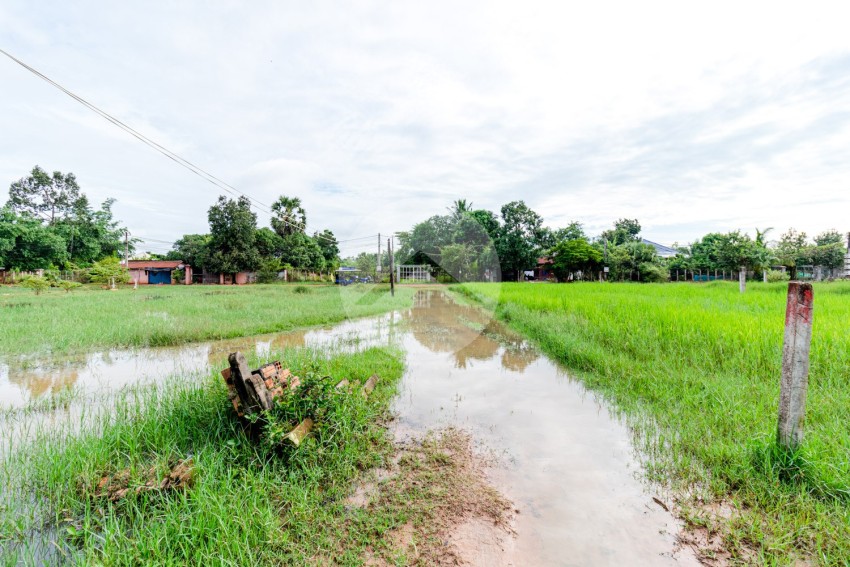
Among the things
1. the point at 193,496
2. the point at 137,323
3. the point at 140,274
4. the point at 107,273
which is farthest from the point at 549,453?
the point at 140,274

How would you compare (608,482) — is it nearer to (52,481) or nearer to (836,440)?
(836,440)

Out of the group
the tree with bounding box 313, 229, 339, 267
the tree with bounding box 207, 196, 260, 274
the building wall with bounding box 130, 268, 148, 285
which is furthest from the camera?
the tree with bounding box 313, 229, 339, 267

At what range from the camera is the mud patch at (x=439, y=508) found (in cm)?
199

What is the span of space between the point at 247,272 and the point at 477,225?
24337 mm

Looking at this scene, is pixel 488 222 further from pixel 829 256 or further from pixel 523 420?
pixel 523 420

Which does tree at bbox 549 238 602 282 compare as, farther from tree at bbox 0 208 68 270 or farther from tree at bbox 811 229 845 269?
tree at bbox 0 208 68 270

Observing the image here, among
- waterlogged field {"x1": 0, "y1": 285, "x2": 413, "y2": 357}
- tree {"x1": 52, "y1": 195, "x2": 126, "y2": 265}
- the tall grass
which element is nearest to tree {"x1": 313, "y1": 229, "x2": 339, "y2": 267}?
tree {"x1": 52, "y1": 195, "x2": 126, "y2": 265}

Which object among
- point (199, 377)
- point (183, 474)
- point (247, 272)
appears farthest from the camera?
point (247, 272)

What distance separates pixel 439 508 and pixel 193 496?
→ 1.62 meters

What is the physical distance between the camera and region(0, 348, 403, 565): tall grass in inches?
77.0

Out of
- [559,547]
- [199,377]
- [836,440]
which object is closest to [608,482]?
[559,547]

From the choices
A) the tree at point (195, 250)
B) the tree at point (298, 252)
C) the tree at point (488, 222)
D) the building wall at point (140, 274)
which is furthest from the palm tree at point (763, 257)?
the building wall at point (140, 274)

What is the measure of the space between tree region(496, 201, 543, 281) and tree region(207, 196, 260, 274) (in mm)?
25137

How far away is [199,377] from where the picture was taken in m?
5.06
